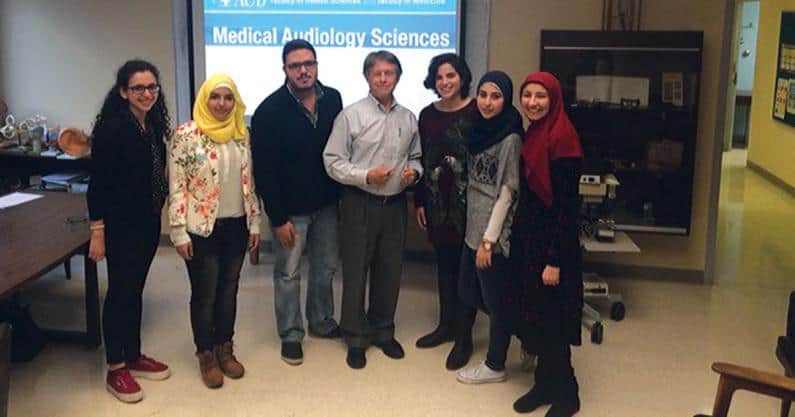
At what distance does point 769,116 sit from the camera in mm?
8297

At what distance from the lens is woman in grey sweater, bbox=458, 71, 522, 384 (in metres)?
3.09

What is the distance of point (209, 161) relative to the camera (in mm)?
3137

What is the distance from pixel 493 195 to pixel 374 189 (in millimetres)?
567

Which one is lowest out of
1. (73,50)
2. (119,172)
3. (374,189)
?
(374,189)

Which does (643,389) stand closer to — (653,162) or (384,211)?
(384,211)

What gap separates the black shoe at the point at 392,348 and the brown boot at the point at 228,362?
67 centimetres

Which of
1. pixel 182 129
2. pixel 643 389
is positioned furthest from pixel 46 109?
pixel 643 389

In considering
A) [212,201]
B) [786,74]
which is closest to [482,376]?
[212,201]

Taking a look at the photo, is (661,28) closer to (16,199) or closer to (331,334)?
(331,334)

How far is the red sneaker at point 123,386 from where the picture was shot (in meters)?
3.24

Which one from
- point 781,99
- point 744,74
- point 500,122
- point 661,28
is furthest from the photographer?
point 744,74

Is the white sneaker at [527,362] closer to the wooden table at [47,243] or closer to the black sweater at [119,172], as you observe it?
the black sweater at [119,172]

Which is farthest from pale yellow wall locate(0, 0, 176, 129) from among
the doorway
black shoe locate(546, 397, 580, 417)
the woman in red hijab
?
the doorway

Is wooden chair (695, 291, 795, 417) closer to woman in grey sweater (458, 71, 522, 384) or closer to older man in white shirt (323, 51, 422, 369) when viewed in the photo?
woman in grey sweater (458, 71, 522, 384)
